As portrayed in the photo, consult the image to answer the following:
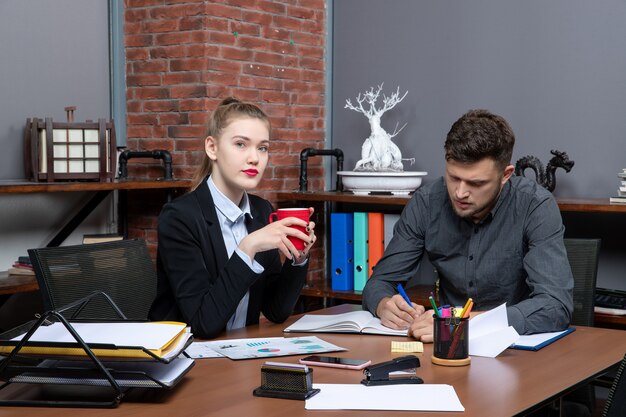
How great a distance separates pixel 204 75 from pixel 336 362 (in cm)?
211

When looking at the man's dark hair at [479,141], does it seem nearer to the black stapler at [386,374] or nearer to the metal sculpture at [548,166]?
the black stapler at [386,374]

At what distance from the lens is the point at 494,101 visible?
3725 mm

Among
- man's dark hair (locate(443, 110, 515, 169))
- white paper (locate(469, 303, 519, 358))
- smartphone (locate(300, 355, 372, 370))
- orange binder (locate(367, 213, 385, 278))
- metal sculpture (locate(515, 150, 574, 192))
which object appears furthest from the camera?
orange binder (locate(367, 213, 385, 278))

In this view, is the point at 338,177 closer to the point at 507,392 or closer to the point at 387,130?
the point at 387,130

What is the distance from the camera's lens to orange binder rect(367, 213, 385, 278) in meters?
3.69

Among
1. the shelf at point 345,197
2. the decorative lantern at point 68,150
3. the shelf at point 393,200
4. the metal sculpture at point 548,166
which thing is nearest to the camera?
the shelf at point 393,200

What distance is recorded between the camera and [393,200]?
354 cm

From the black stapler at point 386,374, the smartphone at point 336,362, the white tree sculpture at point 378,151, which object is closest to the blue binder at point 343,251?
the white tree sculpture at point 378,151

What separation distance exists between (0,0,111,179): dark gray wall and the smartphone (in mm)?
2042

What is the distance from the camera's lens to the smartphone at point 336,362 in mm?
1685

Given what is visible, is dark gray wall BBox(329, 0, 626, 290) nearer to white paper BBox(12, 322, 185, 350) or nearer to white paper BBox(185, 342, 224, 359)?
white paper BBox(185, 342, 224, 359)

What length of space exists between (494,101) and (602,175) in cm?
61

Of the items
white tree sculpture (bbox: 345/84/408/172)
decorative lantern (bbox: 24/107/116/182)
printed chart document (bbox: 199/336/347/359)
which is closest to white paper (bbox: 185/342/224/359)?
printed chart document (bbox: 199/336/347/359)

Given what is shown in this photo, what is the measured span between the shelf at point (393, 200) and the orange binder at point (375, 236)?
8cm
